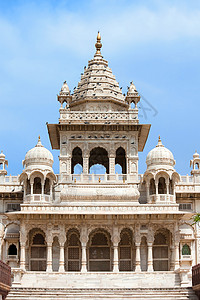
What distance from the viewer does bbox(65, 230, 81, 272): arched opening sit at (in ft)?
156

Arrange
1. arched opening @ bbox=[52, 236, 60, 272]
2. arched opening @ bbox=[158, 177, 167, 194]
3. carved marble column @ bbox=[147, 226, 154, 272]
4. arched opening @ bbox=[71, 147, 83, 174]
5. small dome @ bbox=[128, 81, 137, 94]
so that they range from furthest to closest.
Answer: arched opening @ bbox=[71, 147, 83, 174] < small dome @ bbox=[128, 81, 137, 94] < arched opening @ bbox=[158, 177, 167, 194] < arched opening @ bbox=[52, 236, 60, 272] < carved marble column @ bbox=[147, 226, 154, 272]

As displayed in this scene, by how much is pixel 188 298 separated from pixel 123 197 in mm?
10994

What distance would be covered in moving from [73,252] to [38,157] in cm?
749

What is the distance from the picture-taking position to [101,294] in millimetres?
39562

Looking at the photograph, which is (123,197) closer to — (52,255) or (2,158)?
(52,255)

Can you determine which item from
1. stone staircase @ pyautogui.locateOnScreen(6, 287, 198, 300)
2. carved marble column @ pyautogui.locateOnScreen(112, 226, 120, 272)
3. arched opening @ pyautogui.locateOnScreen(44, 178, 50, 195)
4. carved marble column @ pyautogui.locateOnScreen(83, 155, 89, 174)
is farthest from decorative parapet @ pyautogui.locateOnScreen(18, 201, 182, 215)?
stone staircase @ pyautogui.locateOnScreen(6, 287, 198, 300)

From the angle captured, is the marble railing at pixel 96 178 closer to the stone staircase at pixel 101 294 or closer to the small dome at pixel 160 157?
the small dome at pixel 160 157

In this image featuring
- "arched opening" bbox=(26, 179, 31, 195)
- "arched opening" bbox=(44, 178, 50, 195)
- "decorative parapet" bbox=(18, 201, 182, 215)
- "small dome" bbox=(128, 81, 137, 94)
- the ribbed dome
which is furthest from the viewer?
the ribbed dome

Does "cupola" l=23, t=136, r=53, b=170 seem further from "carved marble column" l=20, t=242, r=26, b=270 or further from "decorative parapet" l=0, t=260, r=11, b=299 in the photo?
"decorative parapet" l=0, t=260, r=11, b=299

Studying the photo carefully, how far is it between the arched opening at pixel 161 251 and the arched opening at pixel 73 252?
549cm

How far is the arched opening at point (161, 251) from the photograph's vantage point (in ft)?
156

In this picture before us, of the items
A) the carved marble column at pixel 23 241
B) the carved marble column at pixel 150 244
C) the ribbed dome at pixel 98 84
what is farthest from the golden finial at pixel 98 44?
the carved marble column at pixel 23 241

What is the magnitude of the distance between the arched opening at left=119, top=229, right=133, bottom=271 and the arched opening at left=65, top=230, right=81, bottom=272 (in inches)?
120

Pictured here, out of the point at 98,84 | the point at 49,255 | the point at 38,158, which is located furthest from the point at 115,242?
the point at 98,84
